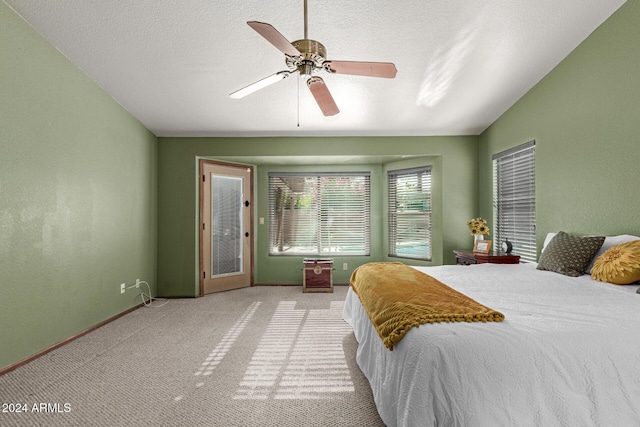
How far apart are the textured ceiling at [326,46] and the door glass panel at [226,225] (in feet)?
3.95

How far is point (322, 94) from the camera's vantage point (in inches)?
85.7

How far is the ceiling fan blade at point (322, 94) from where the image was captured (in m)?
2.05

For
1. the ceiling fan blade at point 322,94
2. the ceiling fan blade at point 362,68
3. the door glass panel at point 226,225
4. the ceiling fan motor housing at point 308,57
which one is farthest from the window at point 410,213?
the ceiling fan motor housing at point 308,57

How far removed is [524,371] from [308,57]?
189cm

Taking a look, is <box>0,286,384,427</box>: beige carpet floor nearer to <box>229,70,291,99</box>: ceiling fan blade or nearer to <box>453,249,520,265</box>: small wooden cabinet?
<box>453,249,520,265</box>: small wooden cabinet

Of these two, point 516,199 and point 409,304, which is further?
point 516,199

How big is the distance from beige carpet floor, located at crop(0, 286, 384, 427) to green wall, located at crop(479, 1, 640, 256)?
7.84 ft

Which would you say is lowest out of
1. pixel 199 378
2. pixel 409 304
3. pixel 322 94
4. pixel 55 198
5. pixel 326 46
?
pixel 199 378

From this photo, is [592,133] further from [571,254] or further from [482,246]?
[482,246]

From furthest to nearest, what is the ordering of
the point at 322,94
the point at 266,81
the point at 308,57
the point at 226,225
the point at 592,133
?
1. the point at 226,225
2. the point at 592,133
3. the point at 322,94
4. the point at 266,81
5. the point at 308,57

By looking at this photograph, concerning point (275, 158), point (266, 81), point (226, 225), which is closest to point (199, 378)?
point (266, 81)

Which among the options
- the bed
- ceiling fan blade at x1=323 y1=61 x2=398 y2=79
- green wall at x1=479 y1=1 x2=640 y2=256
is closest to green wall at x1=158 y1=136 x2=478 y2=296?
green wall at x1=479 y1=1 x2=640 y2=256

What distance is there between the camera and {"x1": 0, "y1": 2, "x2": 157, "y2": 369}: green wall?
86.7 inches

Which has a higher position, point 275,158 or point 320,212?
point 275,158
